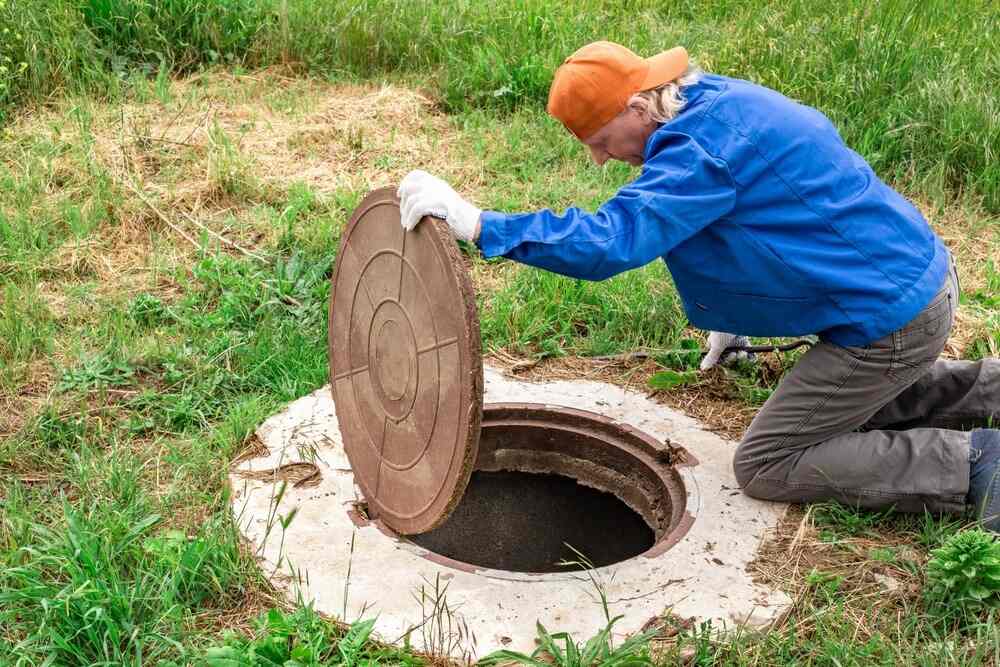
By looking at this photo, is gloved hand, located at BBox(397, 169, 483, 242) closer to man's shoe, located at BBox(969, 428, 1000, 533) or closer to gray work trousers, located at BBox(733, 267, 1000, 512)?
gray work trousers, located at BBox(733, 267, 1000, 512)

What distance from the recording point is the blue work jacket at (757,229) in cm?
286

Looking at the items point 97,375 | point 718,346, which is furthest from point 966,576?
point 97,375

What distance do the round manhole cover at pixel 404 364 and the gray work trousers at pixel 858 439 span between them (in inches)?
42.2

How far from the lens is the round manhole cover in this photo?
277cm

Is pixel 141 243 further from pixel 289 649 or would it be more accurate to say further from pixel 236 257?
pixel 289 649

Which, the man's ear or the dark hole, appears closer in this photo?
the man's ear

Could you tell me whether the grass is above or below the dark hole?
above

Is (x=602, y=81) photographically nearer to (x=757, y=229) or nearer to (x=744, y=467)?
(x=757, y=229)

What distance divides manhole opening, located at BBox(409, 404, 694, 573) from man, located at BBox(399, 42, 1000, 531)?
40 centimetres

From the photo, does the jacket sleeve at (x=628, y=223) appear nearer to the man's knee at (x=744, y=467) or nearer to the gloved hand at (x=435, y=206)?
the gloved hand at (x=435, y=206)

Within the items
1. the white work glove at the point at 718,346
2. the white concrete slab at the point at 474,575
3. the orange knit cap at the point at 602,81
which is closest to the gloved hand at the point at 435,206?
the orange knit cap at the point at 602,81

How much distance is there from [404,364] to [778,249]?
1.12m

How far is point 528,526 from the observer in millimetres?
4215

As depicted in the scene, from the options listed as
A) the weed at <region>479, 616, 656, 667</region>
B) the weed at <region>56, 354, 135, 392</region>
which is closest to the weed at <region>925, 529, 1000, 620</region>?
the weed at <region>479, 616, 656, 667</region>
